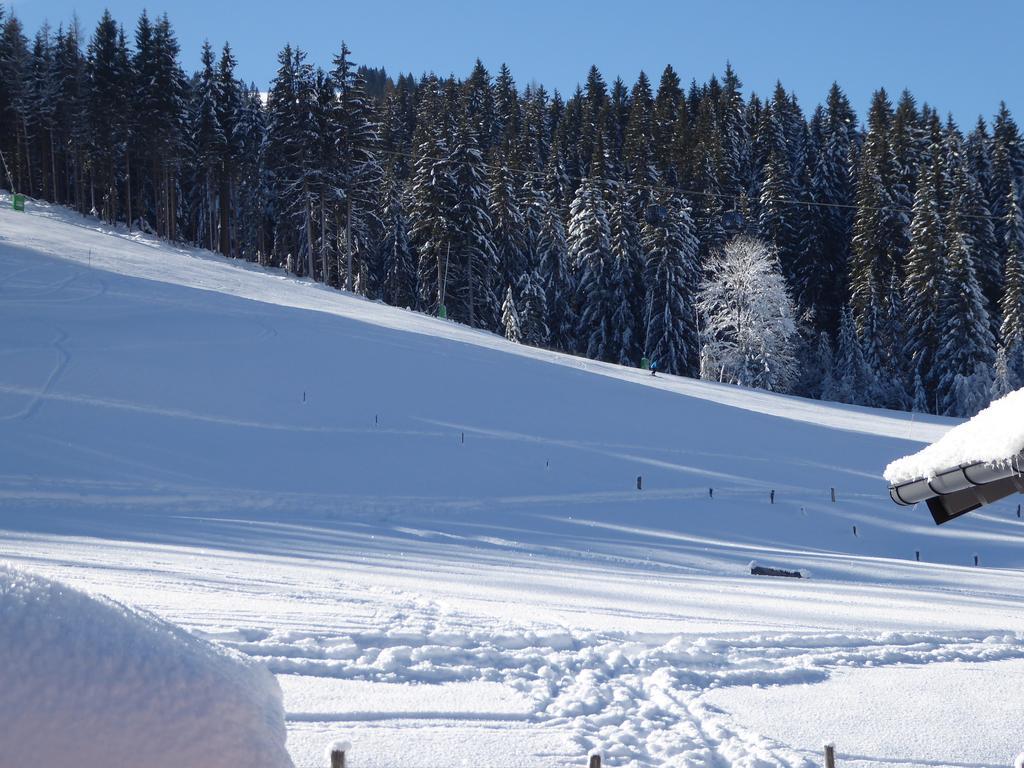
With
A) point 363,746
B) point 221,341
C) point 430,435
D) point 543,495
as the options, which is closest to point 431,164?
point 221,341

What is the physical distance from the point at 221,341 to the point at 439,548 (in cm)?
1585

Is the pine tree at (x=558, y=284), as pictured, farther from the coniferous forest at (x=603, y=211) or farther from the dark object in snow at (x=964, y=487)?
the dark object in snow at (x=964, y=487)

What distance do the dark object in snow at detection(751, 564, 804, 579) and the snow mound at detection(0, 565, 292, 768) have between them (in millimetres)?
13710

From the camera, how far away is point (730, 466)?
2381 centimetres

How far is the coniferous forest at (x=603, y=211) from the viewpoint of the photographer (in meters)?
51.0

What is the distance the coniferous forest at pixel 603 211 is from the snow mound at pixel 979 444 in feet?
153

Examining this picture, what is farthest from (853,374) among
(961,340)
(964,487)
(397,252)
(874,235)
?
(964,487)

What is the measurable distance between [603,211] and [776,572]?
4526 cm

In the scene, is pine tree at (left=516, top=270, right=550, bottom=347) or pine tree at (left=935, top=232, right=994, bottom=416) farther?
pine tree at (left=516, top=270, right=550, bottom=347)

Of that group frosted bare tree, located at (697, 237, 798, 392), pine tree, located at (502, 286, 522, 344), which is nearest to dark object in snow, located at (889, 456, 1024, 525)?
frosted bare tree, located at (697, 237, 798, 392)

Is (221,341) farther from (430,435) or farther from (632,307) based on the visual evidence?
(632,307)

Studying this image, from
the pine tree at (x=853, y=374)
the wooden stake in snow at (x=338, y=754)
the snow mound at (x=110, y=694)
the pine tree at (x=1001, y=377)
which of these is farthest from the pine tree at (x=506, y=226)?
the snow mound at (x=110, y=694)

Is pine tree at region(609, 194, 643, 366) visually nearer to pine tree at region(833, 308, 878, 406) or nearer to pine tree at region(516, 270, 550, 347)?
pine tree at region(516, 270, 550, 347)

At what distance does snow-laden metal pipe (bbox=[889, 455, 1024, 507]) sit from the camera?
4.12 metres
